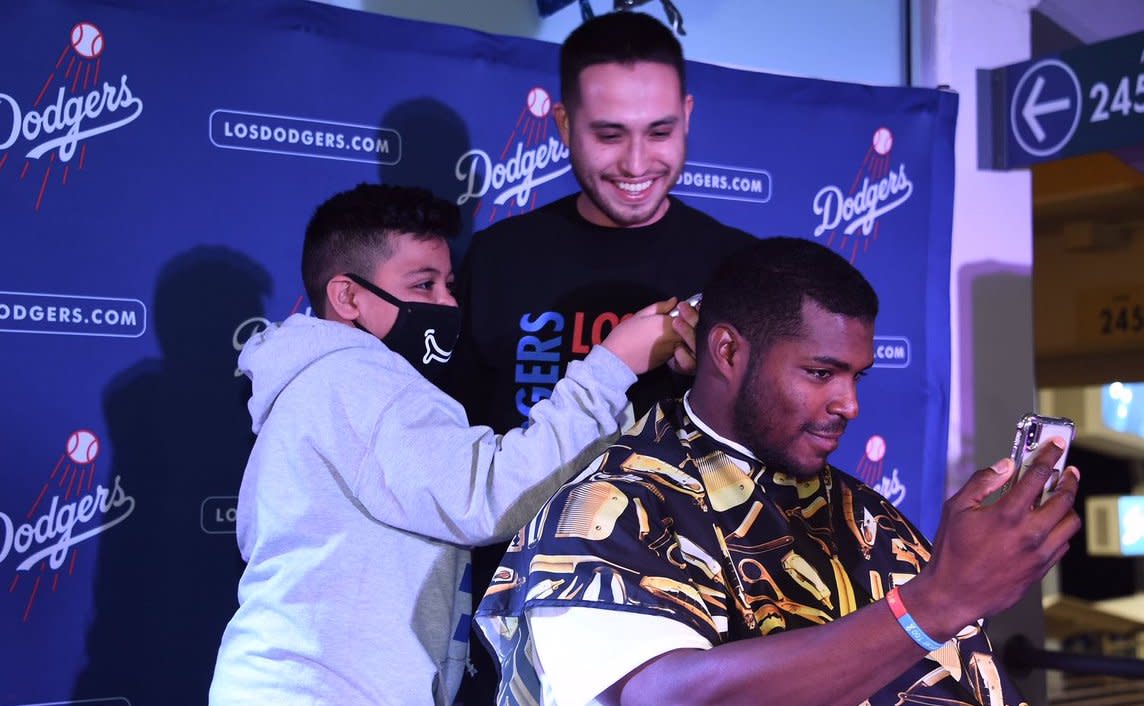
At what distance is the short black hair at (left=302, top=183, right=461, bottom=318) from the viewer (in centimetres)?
210

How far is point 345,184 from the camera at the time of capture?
8.70 feet

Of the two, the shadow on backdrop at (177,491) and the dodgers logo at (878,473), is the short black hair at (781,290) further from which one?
the dodgers logo at (878,473)

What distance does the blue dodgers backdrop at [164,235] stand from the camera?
2318 millimetres

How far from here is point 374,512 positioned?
6.07 ft

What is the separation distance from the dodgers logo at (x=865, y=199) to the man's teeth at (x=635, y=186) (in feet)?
3.67

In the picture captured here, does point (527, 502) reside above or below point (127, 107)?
below

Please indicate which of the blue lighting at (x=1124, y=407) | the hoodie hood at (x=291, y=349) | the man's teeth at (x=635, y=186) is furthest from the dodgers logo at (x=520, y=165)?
the blue lighting at (x=1124, y=407)

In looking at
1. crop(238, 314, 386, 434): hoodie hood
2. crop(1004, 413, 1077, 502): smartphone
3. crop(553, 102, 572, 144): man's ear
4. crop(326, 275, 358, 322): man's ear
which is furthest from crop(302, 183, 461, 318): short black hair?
crop(1004, 413, 1077, 502): smartphone

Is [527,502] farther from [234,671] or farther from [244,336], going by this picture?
[244,336]

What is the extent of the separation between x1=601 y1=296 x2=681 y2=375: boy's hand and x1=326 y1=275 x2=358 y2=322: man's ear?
452mm

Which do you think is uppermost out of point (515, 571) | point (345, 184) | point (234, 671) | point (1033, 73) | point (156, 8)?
point (1033, 73)

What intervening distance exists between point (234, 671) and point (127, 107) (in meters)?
1.20

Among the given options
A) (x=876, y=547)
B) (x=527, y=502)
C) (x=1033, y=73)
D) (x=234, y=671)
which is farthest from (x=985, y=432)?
(x=234, y=671)

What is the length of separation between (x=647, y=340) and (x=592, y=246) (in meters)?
0.42
